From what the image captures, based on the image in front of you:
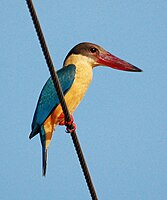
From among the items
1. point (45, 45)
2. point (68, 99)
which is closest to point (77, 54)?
point (68, 99)

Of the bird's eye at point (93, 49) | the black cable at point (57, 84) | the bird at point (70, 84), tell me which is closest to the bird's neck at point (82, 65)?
the bird at point (70, 84)

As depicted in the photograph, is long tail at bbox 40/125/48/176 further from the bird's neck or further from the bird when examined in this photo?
the bird's neck

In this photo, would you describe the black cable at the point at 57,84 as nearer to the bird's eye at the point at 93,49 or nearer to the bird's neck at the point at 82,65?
the bird's neck at the point at 82,65

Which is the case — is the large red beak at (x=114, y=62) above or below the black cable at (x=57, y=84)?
above

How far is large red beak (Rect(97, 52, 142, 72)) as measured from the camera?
26.6ft

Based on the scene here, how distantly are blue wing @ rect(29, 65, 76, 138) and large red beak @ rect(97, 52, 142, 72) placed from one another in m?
0.55

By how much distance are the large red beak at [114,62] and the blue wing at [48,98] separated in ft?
1.80

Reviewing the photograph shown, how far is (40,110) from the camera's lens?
7328 millimetres

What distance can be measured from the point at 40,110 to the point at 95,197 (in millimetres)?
2544

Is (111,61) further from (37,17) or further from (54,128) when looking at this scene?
(37,17)

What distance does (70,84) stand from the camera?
24.3 feet

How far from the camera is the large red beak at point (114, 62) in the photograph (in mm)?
8101

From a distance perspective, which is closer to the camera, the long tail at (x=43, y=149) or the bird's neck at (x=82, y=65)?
the long tail at (x=43, y=149)

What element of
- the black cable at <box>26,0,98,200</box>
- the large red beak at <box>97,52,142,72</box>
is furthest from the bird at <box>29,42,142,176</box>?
the black cable at <box>26,0,98,200</box>
